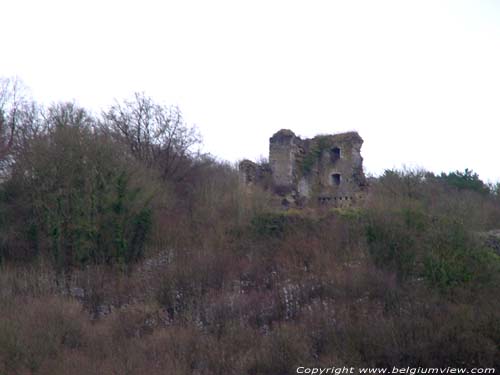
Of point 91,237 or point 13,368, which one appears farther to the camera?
point 91,237

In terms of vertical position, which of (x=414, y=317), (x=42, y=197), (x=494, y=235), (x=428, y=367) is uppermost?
(x=42, y=197)

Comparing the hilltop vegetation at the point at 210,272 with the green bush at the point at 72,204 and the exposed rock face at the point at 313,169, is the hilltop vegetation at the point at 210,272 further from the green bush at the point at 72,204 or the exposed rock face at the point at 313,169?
the exposed rock face at the point at 313,169

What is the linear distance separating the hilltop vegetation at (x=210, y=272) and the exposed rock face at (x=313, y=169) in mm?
2384

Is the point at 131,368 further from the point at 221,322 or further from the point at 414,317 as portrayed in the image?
the point at 414,317

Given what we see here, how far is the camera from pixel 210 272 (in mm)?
13758

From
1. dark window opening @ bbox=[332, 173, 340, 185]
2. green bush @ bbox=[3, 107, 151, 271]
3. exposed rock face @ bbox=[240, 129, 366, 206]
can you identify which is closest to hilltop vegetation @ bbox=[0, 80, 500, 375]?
green bush @ bbox=[3, 107, 151, 271]

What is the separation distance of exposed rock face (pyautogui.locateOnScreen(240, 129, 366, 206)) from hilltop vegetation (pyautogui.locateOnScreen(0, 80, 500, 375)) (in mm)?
2384

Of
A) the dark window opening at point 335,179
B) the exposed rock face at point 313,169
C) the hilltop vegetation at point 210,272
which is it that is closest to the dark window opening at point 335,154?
the exposed rock face at point 313,169

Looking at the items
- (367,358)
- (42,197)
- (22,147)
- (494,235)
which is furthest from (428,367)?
(22,147)

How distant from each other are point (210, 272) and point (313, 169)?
1180 centimetres

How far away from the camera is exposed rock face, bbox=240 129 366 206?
23422 millimetres

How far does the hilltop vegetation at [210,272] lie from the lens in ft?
29.1

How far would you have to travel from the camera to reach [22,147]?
18.7m

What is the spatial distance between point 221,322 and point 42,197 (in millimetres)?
8448
